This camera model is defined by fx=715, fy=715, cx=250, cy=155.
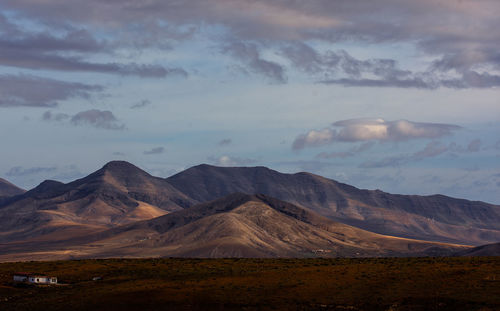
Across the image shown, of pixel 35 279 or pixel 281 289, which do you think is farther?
pixel 35 279

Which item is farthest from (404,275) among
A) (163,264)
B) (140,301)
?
(163,264)

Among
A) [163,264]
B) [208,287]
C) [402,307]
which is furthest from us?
[163,264]

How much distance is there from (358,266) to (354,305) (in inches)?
1220

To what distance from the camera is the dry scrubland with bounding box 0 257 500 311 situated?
80.6 metres

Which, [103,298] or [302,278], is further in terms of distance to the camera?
[302,278]

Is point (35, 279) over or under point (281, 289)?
over

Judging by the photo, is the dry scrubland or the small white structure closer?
the dry scrubland

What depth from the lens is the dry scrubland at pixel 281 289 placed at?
265 ft

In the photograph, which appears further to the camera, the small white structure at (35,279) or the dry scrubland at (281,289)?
the small white structure at (35,279)

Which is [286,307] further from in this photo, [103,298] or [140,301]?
[103,298]

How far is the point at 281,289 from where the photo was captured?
293 ft

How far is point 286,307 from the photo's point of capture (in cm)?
7950

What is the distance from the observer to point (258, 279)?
97.9 meters

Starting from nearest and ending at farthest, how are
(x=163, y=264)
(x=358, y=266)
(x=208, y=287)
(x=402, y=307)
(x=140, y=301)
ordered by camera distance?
(x=402, y=307) → (x=140, y=301) → (x=208, y=287) → (x=358, y=266) → (x=163, y=264)
